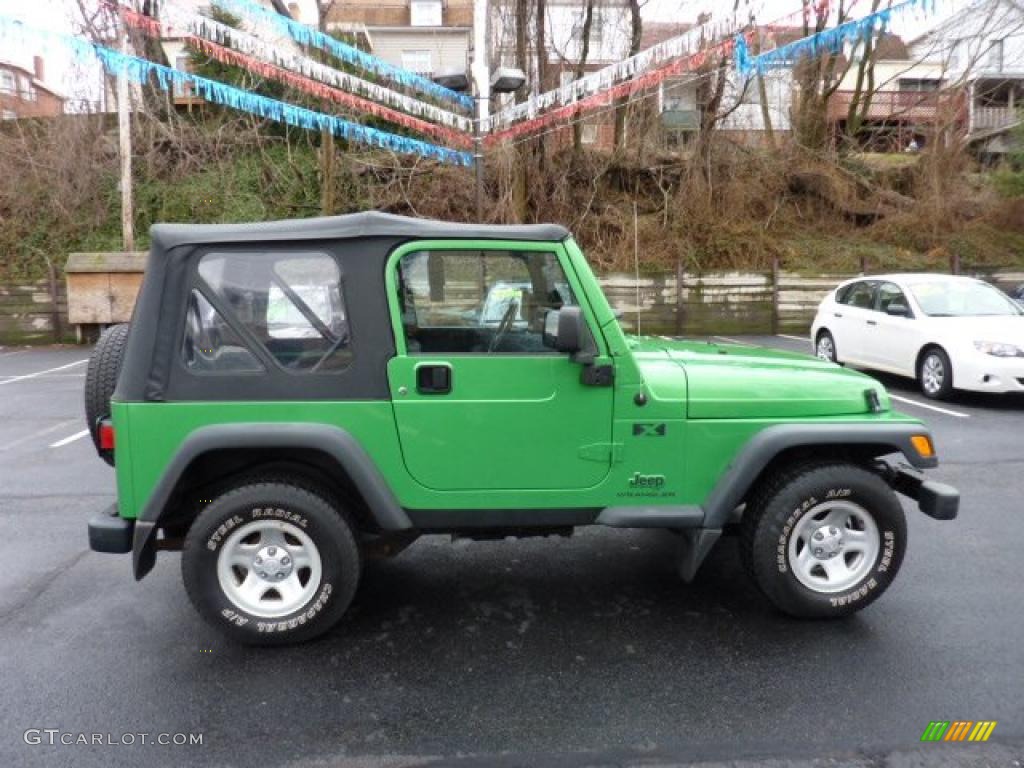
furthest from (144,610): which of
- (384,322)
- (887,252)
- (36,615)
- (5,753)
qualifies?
(887,252)

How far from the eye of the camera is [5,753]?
2.80 m

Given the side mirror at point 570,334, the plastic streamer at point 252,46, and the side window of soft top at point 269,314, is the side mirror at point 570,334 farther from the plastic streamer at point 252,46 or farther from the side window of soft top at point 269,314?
the plastic streamer at point 252,46

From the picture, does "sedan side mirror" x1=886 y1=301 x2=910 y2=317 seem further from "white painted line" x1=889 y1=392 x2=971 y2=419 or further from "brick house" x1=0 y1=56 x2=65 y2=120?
"brick house" x1=0 y1=56 x2=65 y2=120

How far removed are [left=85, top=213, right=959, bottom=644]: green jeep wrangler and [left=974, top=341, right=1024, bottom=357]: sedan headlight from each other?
6.31 metres

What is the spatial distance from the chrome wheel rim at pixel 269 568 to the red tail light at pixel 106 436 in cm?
77

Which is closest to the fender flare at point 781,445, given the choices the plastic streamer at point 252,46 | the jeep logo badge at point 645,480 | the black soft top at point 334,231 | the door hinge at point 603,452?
the jeep logo badge at point 645,480

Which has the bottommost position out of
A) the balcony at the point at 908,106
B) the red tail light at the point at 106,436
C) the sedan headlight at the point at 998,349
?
the sedan headlight at the point at 998,349

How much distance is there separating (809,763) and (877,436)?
1.58 metres

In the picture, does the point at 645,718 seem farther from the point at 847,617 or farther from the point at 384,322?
the point at 384,322

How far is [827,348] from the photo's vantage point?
1185 cm

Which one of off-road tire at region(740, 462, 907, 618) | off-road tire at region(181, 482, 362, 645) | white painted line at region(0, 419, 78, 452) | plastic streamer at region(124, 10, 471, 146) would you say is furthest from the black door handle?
plastic streamer at region(124, 10, 471, 146)

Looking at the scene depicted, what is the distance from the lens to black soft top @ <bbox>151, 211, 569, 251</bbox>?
135 inches

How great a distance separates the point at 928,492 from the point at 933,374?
6491 millimetres

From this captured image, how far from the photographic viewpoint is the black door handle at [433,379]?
344 cm
